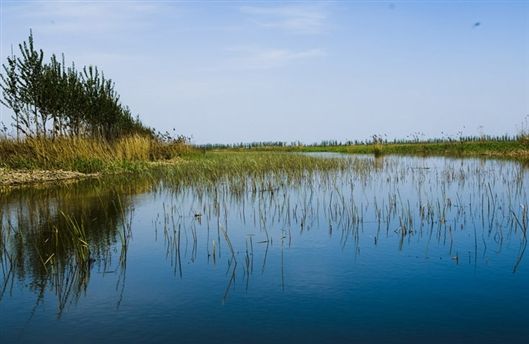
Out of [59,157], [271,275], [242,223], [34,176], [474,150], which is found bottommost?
[271,275]

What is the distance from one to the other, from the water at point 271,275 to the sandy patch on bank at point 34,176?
832cm

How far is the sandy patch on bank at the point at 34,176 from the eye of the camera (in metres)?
20.1

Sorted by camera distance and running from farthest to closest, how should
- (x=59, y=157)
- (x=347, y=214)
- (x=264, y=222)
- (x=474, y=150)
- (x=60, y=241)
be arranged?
(x=474, y=150), (x=59, y=157), (x=347, y=214), (x=264, y=222), (x=60, y=241)

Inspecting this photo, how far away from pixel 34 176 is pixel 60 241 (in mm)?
13782

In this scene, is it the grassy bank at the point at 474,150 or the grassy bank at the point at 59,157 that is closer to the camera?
the grassy bank at the point at 59,157

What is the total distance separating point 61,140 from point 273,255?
2098cm

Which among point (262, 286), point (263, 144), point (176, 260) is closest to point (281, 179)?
point (176, 260)

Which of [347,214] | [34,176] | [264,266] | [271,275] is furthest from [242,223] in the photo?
[34,176]

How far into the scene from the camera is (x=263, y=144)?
253ft

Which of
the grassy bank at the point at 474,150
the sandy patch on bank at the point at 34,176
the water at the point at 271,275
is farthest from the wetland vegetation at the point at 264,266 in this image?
the grassy bank at the point at 474,150

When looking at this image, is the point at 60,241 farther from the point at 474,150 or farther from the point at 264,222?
the point at 474,150

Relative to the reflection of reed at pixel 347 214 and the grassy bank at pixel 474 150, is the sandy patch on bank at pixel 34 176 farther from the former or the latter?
the grassy bank at pixel 474 150

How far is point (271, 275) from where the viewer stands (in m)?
6.79

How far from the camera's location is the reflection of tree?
6645mm
